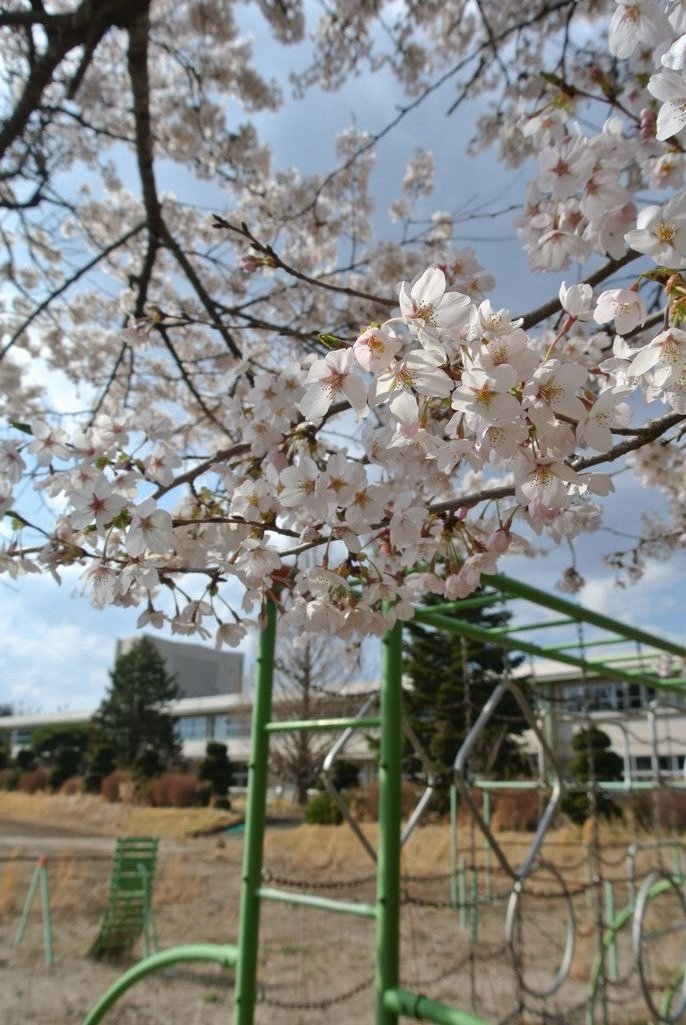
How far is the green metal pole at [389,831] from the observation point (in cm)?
192

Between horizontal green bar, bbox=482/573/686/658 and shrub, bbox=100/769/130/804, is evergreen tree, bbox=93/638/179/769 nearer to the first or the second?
shrub, bbox=100/769/130/804

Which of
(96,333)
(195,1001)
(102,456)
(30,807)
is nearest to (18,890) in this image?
(195,1001)

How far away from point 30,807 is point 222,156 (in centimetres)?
1839

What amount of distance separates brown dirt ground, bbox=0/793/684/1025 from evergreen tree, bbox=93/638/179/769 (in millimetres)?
13709

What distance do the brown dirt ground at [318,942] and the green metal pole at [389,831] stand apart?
42cm

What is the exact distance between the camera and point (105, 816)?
16469 mm

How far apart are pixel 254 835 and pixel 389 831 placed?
0.55 metres

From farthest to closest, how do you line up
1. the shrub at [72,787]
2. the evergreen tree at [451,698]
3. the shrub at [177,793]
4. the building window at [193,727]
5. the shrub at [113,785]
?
the building window at [193,727]
the shrub at [72,787]
the shrub at [113,785]
the shrub at [177,793]
the evergreen tree at [451,698]

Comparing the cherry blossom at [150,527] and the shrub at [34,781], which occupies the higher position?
the cherry blossom at [150,527]

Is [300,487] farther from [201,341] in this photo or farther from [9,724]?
[9,724]

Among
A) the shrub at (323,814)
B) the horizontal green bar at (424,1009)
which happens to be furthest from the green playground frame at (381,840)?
the shrub at (323,814)

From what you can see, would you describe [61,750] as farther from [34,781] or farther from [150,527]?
[150,527]

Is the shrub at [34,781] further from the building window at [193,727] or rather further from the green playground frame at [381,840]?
the green playground frame at [381,840]

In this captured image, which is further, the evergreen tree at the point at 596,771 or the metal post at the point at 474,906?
the evergreen tree at the point at 596,771
